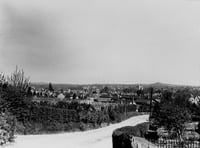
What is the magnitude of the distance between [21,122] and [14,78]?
27.8 feet

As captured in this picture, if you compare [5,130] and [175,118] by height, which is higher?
[175,118]

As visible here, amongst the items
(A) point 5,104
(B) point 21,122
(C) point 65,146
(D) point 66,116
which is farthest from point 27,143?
(D) point 66,116

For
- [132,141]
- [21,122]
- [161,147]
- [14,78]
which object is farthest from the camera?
[14,78]

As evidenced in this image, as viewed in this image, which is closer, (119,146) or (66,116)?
(119,146)

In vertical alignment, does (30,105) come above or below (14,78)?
below

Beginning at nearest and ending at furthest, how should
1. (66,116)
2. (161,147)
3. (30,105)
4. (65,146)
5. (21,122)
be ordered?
(161,147)
(65,146)
(21,122)
(30,105)
(66,116)

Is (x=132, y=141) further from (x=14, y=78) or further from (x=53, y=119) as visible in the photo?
(x=14, y=78)

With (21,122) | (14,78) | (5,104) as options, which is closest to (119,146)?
(5,104)

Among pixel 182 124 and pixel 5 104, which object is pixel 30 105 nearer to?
pixel 5 104

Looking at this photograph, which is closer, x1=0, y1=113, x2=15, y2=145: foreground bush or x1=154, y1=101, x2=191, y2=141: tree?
x1=0, y1=113, x2=15, y2=145: foreground bush

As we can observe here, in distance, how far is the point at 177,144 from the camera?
17906 mm

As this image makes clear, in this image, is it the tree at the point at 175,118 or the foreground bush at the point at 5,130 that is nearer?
the foreground bush at the point at 5,130

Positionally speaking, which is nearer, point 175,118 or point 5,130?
point 5,130

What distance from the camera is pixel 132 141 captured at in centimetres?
1300
